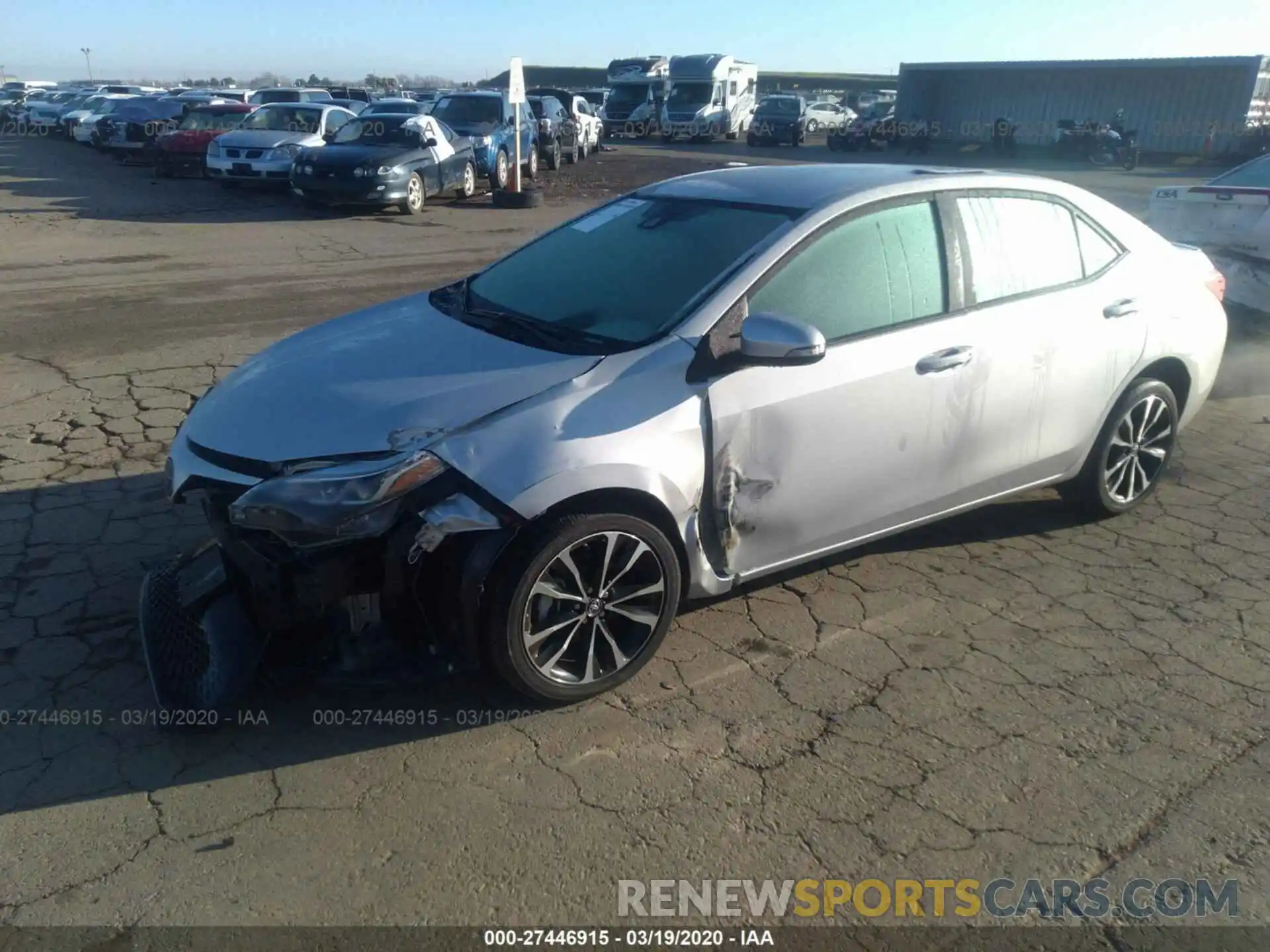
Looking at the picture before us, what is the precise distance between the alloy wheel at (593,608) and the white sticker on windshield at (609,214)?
5.85 feet

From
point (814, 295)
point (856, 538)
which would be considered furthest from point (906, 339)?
point (856, 538)

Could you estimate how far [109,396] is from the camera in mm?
6629

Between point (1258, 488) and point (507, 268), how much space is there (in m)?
4.22

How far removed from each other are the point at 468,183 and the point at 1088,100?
28.4 meters

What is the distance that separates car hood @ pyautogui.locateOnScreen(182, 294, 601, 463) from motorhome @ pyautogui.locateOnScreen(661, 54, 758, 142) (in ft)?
120

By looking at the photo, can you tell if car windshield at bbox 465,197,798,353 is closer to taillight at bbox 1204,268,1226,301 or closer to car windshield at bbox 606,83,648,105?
taillight at bbox 1204,268,1226,301

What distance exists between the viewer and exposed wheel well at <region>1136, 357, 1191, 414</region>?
486cm

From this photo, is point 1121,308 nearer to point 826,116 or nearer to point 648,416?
point 648,416

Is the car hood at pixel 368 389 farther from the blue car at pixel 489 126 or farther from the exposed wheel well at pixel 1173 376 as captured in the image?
the blue car at pixel 489 126

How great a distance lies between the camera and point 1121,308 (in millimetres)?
4605

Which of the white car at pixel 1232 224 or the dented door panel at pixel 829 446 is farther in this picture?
the white car at pixel 1232 224

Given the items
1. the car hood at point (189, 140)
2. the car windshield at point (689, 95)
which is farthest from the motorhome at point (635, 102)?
the car hood at point (189, 140)

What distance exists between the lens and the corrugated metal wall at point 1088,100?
32844 millimetres

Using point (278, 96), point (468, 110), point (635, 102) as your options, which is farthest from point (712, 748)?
→ point (635, 102)
